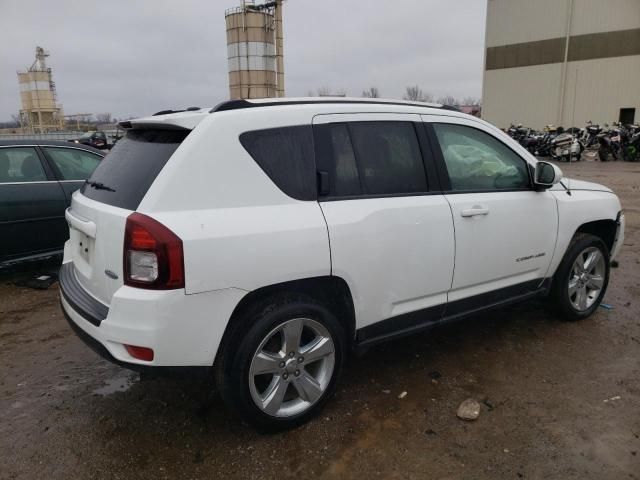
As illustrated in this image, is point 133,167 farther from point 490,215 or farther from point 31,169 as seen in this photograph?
point 31,169

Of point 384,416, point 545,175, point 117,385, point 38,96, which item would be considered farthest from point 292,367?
point 38,96

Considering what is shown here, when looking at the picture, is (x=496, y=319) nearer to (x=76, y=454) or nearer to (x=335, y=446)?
(x=335, y=446)

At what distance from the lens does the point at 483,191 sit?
3.51 m

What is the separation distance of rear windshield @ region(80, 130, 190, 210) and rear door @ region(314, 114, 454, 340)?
838 millimetres

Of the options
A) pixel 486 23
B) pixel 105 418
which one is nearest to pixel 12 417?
pixel 105 418

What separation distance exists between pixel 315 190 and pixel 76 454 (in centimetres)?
192

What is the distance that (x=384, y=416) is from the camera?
3027 mm

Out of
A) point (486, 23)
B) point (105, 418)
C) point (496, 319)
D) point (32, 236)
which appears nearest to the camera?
point (105, 418)

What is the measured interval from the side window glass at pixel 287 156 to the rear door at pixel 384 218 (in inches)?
3.0

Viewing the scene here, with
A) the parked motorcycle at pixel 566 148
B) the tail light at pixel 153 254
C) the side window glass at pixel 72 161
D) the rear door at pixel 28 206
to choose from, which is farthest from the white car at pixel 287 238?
the parked motorcycle at pixel 566 148

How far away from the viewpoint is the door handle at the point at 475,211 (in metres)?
3.29

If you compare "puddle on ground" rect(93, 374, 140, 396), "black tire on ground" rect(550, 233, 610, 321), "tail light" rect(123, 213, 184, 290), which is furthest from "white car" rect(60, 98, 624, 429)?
"puddle on ground" rect(93, 374, 140, 396)

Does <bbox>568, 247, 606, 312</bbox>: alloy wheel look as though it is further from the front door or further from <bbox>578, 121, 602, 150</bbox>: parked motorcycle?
<bbox>578, 121, 602, 150</bbox>: parked motorcycle

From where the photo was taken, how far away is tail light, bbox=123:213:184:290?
233cm
